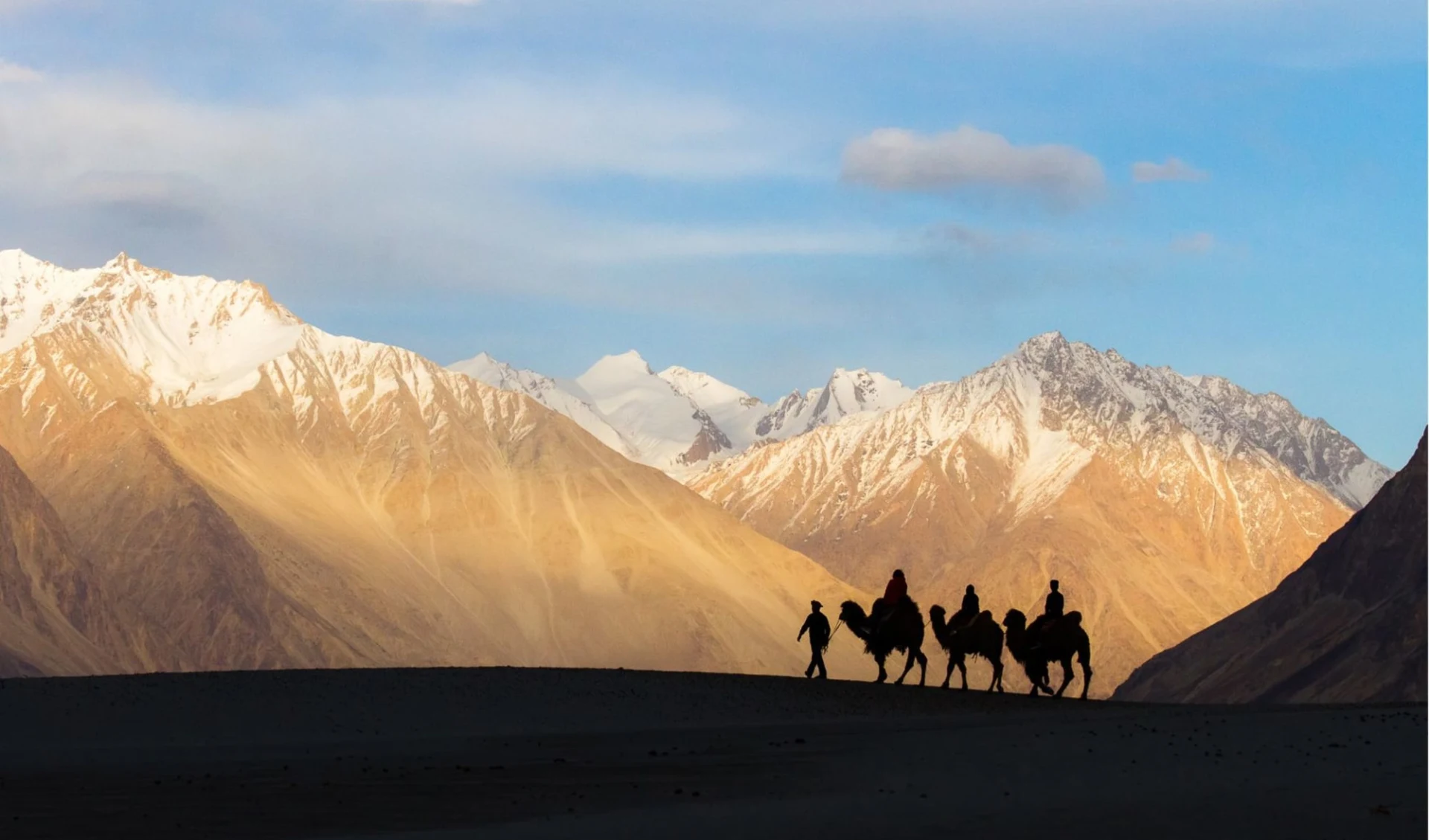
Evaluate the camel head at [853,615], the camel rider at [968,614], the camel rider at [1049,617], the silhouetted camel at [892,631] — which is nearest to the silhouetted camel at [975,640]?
the camel rider at [968,614]

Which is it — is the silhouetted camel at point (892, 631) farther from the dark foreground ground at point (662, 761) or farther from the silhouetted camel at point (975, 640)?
the dark foreground ground at point (662, 761)

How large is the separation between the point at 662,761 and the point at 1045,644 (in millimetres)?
15696

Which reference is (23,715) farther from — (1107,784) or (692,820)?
(1107,784)

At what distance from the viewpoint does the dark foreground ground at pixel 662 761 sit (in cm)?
2402

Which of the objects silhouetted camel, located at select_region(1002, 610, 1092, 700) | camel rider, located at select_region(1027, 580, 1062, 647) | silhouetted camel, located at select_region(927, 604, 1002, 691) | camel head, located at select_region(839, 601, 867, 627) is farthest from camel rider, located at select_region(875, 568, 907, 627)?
camel rider, located at select_region(1027, 580, 1062, 647)

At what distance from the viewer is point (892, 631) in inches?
1827

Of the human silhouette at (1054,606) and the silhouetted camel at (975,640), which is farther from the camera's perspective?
the silhouetted camel at (975,640)

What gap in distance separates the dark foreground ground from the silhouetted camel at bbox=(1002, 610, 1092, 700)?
2.97 ft

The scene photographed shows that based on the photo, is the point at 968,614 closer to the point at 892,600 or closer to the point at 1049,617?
the point at 892,600

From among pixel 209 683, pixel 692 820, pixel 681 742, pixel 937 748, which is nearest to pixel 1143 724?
pixel 937 748

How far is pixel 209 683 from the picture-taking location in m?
42.8

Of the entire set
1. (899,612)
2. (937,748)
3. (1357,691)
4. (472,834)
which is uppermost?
(1357,691)

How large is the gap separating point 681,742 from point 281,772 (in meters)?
7.03

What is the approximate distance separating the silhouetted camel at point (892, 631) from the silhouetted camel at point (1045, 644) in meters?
2.03
